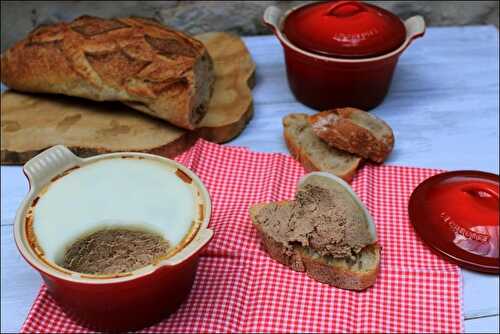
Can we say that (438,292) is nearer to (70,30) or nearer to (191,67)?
(191,67)

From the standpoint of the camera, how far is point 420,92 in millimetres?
1511

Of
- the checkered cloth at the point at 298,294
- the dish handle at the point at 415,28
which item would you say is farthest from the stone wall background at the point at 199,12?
the checkered cloth at the point at 298,294

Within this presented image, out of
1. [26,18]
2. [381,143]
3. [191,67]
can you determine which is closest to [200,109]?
[191,67]

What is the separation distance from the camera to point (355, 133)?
47.1 inches

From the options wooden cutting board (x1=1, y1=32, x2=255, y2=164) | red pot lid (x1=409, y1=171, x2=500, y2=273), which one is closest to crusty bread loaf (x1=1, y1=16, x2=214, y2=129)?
wooden cutting board (x1=1, y1=32, x2=255, y2=164)

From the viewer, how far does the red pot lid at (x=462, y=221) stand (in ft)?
3.25

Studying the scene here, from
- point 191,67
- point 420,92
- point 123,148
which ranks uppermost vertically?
point 191,67

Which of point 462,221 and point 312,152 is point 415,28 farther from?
point 462,221

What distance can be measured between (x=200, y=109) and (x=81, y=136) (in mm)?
273

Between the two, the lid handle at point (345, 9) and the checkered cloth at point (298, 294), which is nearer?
the checkered cloth at point (298, 294)

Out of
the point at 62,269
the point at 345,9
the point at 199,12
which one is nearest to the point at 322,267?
the point at 62,269

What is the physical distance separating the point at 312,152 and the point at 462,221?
354 millimetres

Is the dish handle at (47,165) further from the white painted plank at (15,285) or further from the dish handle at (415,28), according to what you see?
the dish handle at (415,28)

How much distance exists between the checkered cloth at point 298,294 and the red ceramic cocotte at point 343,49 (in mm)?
312
